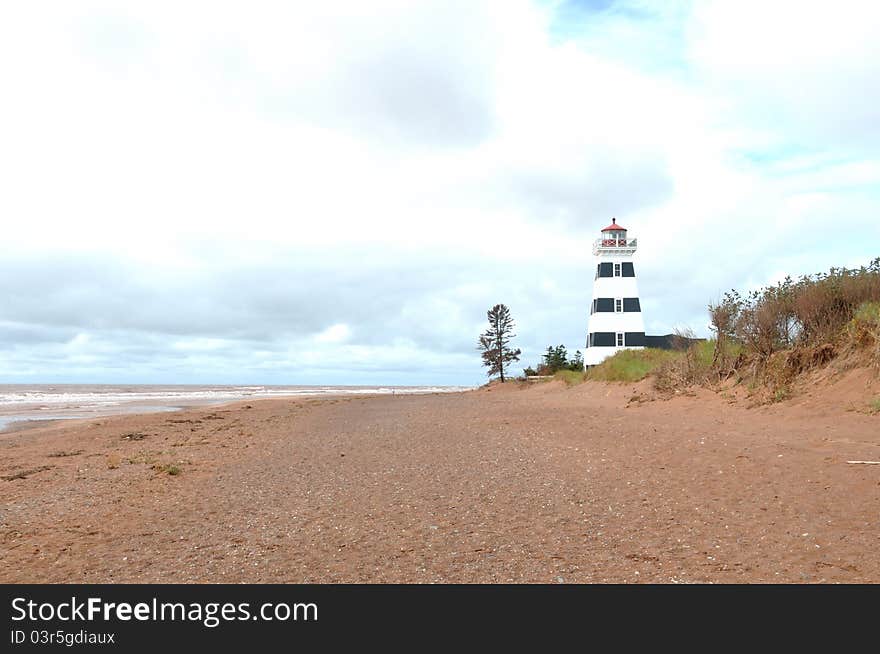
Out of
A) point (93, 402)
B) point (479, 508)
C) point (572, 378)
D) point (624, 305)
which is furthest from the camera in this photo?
point (93, 402)

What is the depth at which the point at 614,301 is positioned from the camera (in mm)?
49219

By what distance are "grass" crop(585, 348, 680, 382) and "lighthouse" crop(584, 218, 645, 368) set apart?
971cm

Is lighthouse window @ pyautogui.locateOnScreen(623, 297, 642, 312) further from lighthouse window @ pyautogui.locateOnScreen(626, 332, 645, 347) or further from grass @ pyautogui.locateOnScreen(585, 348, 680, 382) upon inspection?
grass @ pyautogui.locateOnScreen(585, 348, 680, 382)

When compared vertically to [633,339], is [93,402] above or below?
below

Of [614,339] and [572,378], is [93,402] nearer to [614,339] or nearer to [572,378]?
[572,378]

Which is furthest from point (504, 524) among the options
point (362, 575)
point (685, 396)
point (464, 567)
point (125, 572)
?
point (685, 396)

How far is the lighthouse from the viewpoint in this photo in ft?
159

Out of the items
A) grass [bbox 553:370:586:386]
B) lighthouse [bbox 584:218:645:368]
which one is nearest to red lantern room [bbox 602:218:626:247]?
lighthouse [bbox 584:218:645:368]

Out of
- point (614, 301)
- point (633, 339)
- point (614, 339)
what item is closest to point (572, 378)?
point (614, 339)

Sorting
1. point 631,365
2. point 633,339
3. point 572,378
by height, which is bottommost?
point 572,378

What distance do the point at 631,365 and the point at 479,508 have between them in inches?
1034

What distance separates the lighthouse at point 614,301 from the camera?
159 ft
